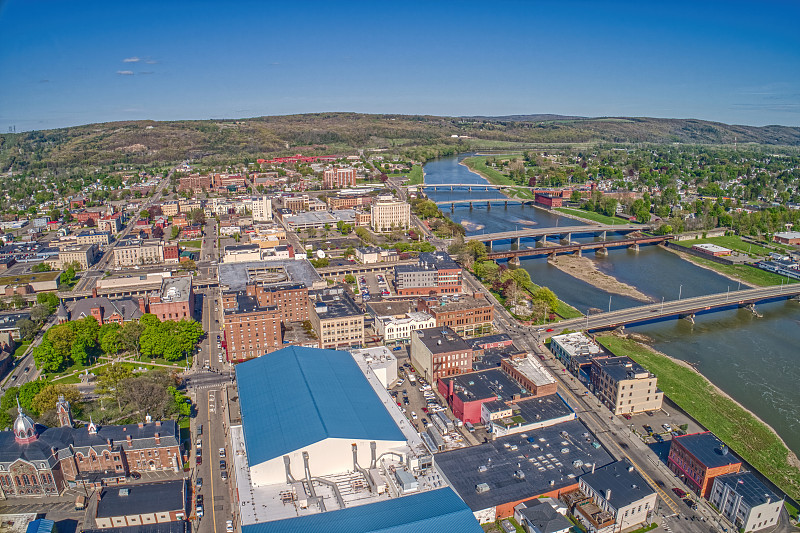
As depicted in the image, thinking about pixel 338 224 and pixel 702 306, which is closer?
pixel 702 306

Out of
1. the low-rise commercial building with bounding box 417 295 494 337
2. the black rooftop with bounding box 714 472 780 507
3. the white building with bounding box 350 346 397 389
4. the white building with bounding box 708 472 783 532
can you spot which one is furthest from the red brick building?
the white building with bounding box 708 472 783 532

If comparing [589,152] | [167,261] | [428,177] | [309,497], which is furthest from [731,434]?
[589,152]

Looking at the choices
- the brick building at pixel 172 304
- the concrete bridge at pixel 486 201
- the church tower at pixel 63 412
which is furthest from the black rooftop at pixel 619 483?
the concrete bridge at pixel 486 201

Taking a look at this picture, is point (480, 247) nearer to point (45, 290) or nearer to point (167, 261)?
point (167, 261)

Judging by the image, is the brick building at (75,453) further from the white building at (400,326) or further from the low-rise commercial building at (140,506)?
the white building at (400,326)

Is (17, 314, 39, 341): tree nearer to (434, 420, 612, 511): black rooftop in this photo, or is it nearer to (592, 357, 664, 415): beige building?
(434, 420, 612, 511): black rooftop

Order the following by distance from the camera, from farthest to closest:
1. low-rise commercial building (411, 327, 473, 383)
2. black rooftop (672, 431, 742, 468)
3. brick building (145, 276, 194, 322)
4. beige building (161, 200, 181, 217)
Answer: beige building (161, 200, 181, 217), brick building (145, 276, 194, 322), low-rise commercial building (411, 327, 473, 383), black rooftop (672, 431, 742, 468)
